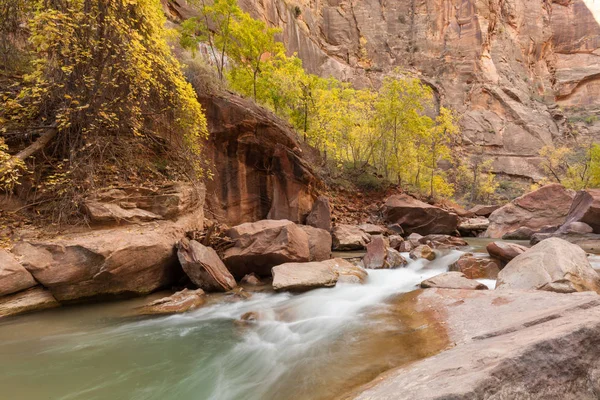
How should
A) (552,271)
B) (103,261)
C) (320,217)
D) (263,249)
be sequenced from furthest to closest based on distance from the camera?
(320,217) < (263,249) < (103,261) < (552,271)

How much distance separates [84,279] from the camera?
5.96 m

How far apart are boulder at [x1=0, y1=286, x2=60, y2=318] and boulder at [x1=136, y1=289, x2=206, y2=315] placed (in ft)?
5.21

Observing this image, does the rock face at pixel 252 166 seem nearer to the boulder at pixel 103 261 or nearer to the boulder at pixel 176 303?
the boulder at pixel 103 261

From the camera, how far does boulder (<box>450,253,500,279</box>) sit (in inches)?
290

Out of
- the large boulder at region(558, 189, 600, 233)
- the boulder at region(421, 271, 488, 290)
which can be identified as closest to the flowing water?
the boulder at region(421, 271, 488, 290)

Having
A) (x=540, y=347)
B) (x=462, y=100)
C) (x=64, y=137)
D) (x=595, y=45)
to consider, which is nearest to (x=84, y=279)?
(x=64, y=137)

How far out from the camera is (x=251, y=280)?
310 inches

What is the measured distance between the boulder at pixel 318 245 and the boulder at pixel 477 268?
368 centimetres

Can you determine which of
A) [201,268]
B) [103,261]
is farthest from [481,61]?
[103,261]

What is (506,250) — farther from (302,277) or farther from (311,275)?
(302,277)

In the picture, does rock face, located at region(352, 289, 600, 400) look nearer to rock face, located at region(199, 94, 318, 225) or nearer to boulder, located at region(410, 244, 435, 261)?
boulder, located at region(410, 244, 435, 261)

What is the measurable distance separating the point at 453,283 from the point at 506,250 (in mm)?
3143

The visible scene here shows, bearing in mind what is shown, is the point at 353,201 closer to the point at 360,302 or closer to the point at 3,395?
the point at 360,302

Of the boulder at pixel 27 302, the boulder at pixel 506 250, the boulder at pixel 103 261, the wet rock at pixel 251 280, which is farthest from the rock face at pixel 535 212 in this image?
the boulder at pixel 27 302
